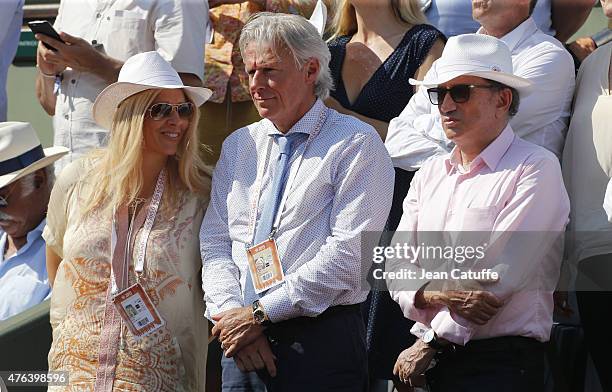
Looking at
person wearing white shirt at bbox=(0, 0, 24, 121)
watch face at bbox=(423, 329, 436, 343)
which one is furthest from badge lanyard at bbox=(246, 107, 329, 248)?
person wearing white shirt at bbox=(0, 0, 24, 121)

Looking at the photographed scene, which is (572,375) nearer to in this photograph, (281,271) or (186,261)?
(281,271)

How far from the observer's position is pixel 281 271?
166 inches

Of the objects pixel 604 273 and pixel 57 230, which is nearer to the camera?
pixel 604 273

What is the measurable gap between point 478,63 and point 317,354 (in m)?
1.19

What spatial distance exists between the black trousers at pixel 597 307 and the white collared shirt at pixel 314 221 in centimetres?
79

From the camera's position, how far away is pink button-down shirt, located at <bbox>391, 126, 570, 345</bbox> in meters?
3.99

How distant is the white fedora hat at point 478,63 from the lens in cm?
420

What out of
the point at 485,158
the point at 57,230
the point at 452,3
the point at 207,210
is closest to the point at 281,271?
the point at 207,210

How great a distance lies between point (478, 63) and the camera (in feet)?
13.9

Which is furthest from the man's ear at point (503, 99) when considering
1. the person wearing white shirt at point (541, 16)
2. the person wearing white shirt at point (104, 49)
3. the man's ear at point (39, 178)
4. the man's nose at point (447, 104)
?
the man's ear at point (39, 178)

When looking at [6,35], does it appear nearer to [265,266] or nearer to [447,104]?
[265,266]

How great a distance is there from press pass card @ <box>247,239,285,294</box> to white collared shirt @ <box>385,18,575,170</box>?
0.89 meters

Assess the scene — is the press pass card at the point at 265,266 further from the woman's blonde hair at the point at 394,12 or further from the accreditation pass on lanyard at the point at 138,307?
the woman's blonde hair at the point at 394,12

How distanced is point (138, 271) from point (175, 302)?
190 millimetres
